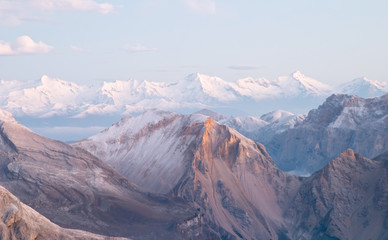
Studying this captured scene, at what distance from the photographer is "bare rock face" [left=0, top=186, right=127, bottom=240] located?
12862 centimetres

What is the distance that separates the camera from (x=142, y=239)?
192 meters

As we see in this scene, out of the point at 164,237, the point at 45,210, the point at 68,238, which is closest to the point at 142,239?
the point at 164,237

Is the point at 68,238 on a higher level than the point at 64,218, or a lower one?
higher

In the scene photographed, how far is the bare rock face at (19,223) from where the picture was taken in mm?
128625

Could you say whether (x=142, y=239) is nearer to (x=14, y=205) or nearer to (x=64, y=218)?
(x=64, y=218)

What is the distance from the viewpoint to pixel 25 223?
5172 inches

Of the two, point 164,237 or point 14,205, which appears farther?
point 164,237

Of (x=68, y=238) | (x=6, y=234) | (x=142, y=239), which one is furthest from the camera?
(x=142, y=239)

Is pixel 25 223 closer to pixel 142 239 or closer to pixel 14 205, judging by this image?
pixel 14 205

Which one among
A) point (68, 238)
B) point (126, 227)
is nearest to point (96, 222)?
point (126, 227)

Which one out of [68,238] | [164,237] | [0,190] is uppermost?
[0,190]

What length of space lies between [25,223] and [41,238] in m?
4.17

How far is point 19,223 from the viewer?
429ft

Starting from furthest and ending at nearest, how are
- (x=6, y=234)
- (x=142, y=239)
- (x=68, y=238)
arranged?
(x=142, y=239), (x=68, y=238), (x=6, y=234)
